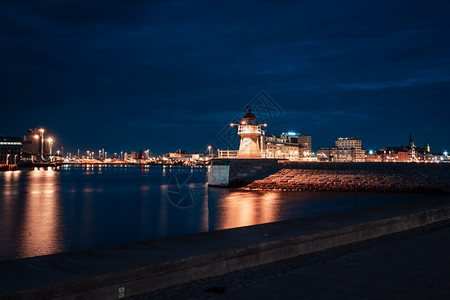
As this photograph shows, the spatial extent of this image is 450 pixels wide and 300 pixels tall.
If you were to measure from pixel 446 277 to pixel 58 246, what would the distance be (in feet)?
45.8

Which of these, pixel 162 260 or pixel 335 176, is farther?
pixel 335 176

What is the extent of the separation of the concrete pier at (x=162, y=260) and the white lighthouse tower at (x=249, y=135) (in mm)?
41471

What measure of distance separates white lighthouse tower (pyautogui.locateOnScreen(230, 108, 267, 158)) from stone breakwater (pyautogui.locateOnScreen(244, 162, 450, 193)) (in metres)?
6.54

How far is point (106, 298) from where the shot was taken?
214 inches

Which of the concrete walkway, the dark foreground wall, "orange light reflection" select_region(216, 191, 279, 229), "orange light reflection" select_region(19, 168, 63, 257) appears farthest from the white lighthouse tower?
the concrete walkway

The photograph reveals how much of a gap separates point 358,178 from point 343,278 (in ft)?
120

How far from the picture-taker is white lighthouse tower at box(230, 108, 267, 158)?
51781 mm

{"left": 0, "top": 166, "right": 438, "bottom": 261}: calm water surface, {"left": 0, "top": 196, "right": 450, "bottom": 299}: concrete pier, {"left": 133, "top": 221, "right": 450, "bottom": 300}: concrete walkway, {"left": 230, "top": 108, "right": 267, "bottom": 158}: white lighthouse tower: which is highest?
{"left": 230, "top": 108, "right": 267, "bottom": 158}: white lighthouse tower

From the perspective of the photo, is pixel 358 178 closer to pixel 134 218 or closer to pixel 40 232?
pixel 134 218

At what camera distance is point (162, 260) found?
20.5 feet

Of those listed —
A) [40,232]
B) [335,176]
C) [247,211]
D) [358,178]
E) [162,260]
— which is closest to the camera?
[162,260]

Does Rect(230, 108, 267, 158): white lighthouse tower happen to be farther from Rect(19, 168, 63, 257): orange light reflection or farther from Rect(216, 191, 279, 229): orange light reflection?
Rect(19, 168, 63, 257): orange light reflection

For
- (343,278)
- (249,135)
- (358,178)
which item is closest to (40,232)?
(343,278)

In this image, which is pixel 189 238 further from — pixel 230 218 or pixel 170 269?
pixel 230 218
